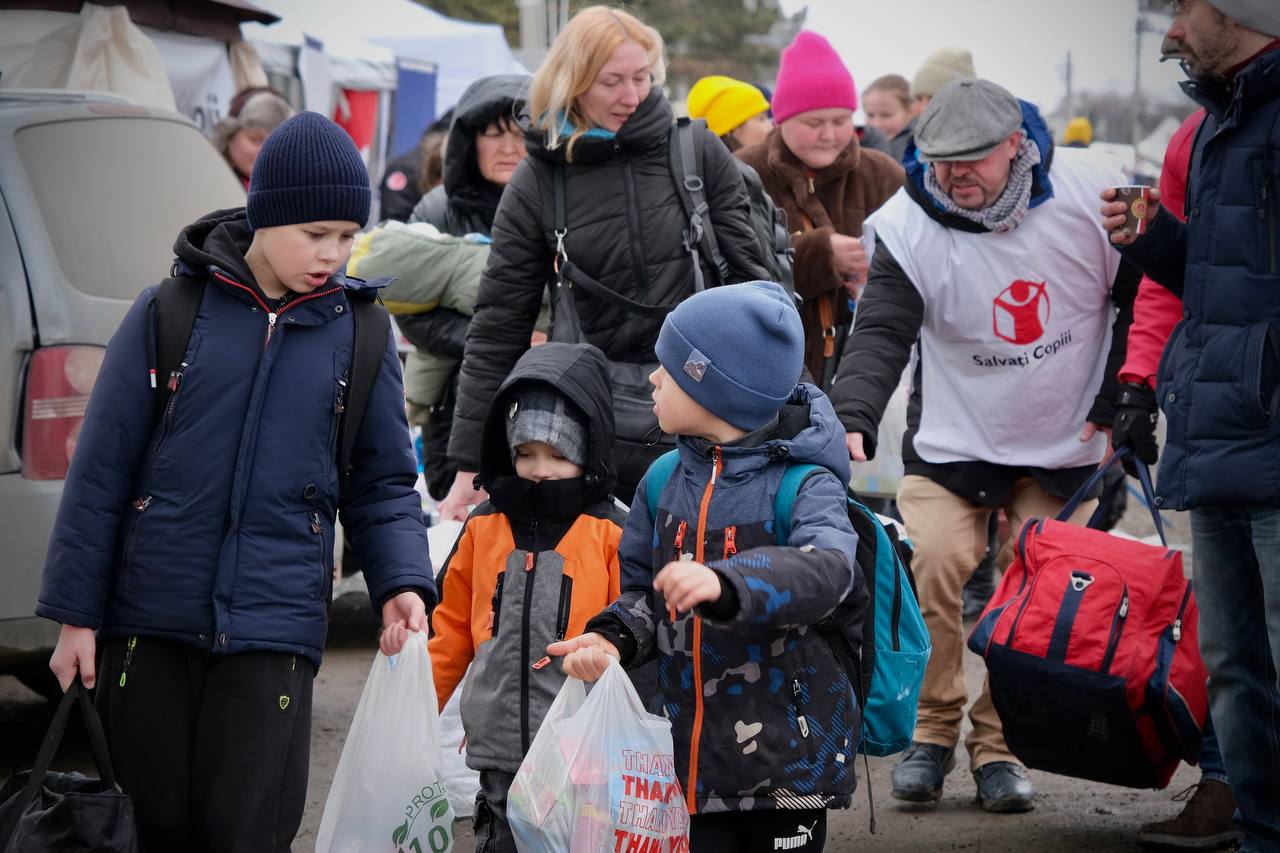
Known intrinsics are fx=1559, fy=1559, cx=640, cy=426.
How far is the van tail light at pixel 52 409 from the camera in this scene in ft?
15.4

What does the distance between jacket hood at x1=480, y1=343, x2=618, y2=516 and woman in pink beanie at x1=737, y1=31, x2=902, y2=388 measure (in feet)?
6.48

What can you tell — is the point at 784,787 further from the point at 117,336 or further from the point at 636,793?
the point at 117,336

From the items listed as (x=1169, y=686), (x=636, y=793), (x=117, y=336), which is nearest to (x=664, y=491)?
(x=636, y=793)

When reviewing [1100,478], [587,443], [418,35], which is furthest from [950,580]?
[418,35]

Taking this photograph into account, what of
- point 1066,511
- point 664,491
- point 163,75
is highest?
point 664,491

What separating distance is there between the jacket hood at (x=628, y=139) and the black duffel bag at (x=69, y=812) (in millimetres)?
2214

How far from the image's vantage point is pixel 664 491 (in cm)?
345

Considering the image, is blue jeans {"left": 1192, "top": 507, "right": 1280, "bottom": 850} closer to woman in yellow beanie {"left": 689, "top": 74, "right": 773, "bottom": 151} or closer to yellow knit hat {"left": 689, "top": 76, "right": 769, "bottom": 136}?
woman in yellow beanie {"left": 689, "top": 74, "right": 773, "bottom": 151}

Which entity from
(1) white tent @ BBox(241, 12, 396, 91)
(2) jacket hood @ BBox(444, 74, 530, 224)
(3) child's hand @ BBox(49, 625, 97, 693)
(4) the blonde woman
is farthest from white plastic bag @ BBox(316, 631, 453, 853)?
(1) white tent @ BBox(241, 12, 396, 91)

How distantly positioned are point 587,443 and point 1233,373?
1.63m

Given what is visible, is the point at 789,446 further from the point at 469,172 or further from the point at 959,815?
the point at 469,172

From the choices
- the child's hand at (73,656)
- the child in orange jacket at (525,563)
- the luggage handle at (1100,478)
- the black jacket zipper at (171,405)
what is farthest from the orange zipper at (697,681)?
the luggage handle at (1100,478)

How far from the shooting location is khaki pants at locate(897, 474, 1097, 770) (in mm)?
5023

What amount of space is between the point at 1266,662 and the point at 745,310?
1850 millimetres
